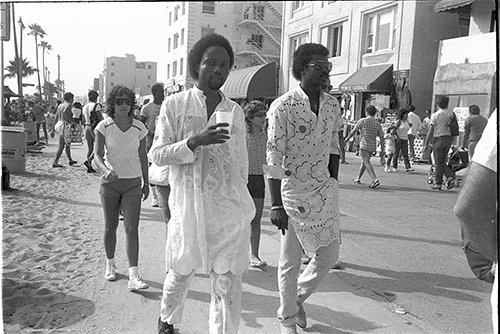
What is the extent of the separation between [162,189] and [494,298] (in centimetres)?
208

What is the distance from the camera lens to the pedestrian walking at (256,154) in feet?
8.26

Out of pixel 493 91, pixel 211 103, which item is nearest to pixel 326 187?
pixel 211 103

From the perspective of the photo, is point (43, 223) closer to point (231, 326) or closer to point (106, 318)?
point (106, 318)

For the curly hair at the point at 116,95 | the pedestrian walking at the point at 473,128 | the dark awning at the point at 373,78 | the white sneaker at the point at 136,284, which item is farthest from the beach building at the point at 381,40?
the white sneaker at the point at 136,284

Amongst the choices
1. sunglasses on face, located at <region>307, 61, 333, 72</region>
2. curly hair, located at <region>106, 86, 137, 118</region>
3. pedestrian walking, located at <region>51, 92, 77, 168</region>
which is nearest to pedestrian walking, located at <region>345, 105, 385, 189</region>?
sunglasses on face, located at <region>307, 61, 333, 72</region>

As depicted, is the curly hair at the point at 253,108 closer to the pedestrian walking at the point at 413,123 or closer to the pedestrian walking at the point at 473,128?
the pedestrian walking at the point at 413,123

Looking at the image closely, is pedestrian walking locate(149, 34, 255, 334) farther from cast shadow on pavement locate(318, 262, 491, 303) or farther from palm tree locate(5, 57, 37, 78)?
cast shadow on pavement locate(318, 262, 491, 303)

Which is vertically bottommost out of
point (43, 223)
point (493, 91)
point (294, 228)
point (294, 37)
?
point (43, 223)

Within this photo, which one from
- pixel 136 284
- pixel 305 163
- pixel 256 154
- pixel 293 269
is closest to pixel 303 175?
pixel 305 163

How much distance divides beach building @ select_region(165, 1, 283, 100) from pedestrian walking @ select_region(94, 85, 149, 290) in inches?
16.3

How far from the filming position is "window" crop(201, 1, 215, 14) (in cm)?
148

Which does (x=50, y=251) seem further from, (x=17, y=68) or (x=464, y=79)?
(x=464, y=79)

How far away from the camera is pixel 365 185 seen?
15.3ft

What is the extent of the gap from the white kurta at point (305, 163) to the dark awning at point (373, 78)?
0.28m
